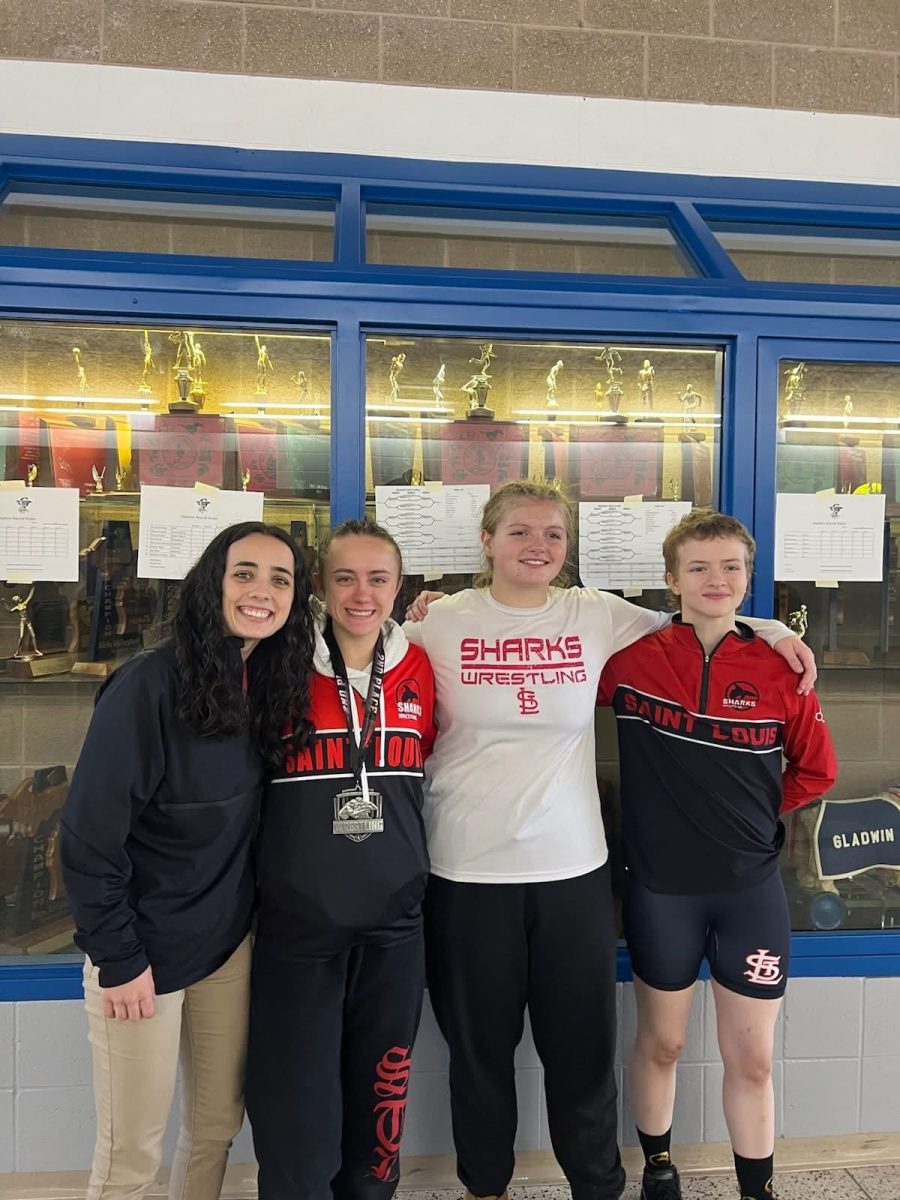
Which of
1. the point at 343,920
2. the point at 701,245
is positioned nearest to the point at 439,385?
the point at 701,245

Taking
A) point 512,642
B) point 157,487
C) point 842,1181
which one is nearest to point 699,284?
point 512,642

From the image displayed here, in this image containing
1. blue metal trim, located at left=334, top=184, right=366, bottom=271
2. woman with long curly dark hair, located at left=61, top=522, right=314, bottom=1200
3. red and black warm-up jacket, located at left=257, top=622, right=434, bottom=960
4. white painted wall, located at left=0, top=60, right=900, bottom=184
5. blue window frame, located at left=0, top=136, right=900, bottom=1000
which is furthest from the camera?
white painted wall, located at left=0, top=60, right=900, bottom=184

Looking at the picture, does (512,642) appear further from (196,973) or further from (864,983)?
(864,983)

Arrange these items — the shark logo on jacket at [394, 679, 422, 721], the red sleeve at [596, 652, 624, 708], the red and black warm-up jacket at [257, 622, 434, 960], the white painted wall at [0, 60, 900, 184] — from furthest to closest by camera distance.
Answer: the white painted wall at [0, 60, 900, 184]
the red sleeve at [596, 652, 624, 708]
the shark logo on jacket at [394, 679, 422, 721]
the red and black warm-up jacket at [257, 622, 434, 960]

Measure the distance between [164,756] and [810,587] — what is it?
175 centimetres

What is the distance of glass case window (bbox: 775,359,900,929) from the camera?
221 cm

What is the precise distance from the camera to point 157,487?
209 cm

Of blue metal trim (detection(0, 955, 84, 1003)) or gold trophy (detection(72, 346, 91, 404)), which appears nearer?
blue metal trim (detection(0, 955, 84, 1003))

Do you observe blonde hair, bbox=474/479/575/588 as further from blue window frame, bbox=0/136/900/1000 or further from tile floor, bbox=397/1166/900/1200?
tile floor, bbox=397/1166/900/1200

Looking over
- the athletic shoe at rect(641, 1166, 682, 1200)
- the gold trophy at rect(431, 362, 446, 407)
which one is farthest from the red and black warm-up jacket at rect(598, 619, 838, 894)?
the gold trophy at rect(431, 362, 446, 407)

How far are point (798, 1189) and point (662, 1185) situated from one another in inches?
17.3

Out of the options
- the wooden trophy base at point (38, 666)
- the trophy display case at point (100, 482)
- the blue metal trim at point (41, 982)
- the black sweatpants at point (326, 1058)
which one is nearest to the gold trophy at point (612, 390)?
the trophy display case at point (100, 482)

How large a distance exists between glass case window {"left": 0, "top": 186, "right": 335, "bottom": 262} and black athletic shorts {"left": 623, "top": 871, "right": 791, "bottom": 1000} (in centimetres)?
206

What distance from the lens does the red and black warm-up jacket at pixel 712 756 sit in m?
1.71
